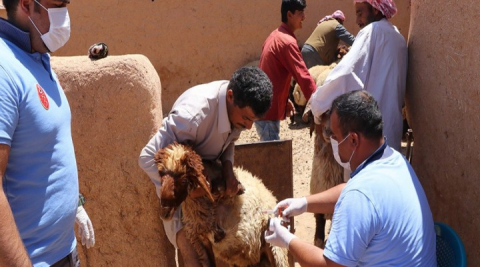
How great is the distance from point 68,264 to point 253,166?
7.37ft

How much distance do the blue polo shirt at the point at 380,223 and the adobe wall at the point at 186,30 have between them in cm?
857

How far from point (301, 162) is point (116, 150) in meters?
4.43

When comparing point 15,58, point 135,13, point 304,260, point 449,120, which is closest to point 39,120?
point 15,58

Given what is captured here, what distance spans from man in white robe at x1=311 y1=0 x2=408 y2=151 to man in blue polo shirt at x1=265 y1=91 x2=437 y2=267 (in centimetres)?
134

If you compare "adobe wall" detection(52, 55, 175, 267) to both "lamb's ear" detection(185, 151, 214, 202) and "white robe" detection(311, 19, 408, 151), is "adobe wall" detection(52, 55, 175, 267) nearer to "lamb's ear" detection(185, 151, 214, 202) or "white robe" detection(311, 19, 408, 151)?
"lamb's ear" detection(185, 151, 214, 202)

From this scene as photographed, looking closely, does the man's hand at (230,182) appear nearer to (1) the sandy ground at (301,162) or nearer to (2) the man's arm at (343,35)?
(1) the sandy ground at (301,162)

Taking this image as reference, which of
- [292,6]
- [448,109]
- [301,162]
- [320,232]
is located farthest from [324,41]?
[448,109]

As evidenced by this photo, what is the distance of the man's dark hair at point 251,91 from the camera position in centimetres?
355

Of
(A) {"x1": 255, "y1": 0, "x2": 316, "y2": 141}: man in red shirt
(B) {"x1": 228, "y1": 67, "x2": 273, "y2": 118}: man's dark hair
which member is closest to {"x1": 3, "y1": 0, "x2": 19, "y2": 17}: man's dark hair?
(B) {"x1": 228, "y1": 67, "x2": 273, "y2": 118}: man's dark hair

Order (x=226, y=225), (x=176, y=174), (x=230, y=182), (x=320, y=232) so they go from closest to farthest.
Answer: (x=176, y=174), (x=230, y=182), (x=226, y=225), (x=320, y=232)

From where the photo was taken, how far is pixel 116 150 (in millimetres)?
4383

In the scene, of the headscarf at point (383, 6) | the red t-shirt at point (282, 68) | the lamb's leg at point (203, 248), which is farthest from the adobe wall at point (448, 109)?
the red t-shirt at point (282, 68)

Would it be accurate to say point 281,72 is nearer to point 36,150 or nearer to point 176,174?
point 176,174

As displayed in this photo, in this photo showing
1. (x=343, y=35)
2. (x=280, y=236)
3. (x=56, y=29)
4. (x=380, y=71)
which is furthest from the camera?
(x=343, y=35)
